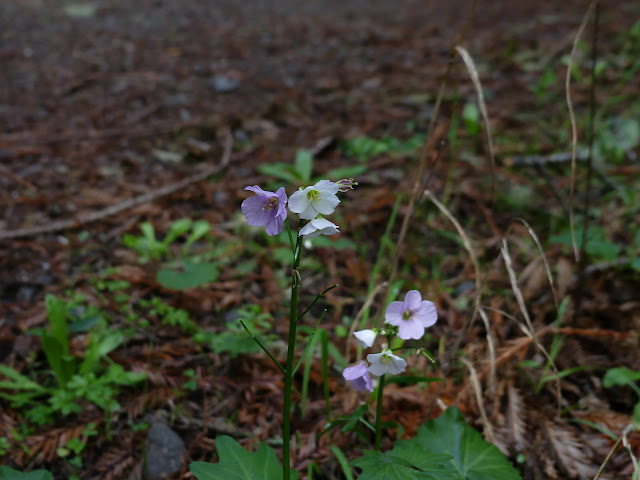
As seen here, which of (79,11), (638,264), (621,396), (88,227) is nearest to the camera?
(621,396)

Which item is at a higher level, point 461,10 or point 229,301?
point 461,10

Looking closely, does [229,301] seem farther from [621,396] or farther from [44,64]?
[44,64]

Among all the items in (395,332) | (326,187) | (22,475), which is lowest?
(22,475)

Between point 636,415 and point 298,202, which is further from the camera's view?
point 636,415

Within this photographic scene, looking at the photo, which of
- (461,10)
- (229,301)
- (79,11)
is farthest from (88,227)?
(461,10)

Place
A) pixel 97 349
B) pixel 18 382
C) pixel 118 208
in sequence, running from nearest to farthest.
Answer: pixel 18 382
pixel 97 349
pixel 118 208

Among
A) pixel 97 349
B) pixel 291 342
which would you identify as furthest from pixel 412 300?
pixel 97 349

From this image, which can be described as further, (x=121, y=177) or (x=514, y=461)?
(x=121, y=177)

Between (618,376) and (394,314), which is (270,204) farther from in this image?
(618,376)
